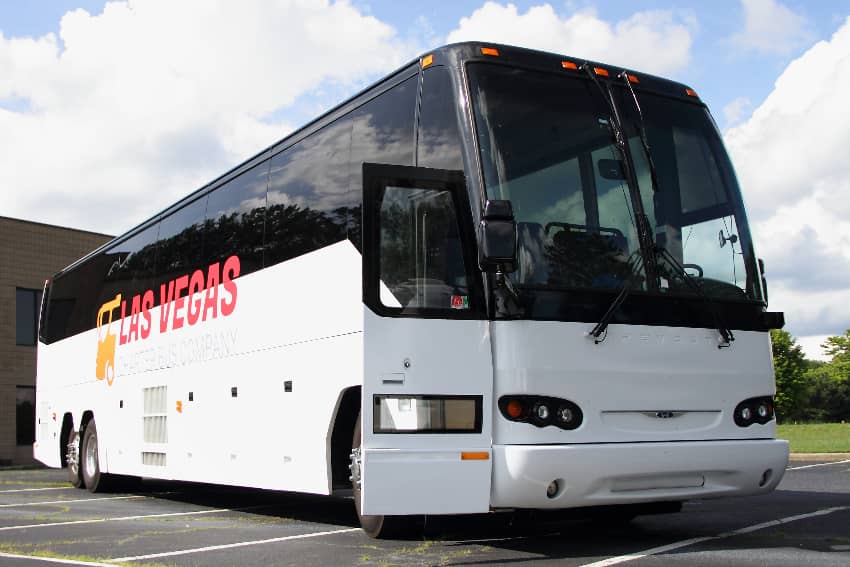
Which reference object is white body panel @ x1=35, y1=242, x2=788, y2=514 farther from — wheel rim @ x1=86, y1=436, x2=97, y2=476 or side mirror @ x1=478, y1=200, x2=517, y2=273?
wheel rim @ x1=86, y1=436, x2=97, y2=476

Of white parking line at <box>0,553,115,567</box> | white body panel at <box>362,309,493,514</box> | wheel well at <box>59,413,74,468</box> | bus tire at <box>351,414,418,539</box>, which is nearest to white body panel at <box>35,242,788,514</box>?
white body panel at <box>362,309,493,514</box>

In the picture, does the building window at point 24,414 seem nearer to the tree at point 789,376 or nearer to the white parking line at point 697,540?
the white parking line at point 697,540

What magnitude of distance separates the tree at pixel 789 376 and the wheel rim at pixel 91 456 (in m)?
94.5

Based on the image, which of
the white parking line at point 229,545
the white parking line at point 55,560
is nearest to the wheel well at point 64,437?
the white parking line at point 229,545

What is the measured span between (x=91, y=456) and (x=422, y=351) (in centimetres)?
1068

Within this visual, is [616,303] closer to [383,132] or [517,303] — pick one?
[517,303]

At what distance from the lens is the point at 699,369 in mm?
7676

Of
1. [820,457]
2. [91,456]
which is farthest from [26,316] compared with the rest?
[820,457]

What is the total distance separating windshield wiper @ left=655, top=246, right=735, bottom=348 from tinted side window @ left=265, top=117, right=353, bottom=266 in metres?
2.77

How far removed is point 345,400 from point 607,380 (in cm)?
232

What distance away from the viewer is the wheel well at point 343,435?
853 centimetres

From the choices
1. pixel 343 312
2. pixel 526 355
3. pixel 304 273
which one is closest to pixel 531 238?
pixel 526 355

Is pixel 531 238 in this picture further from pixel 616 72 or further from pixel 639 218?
pixel 616 72

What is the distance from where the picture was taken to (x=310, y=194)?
9633mm
